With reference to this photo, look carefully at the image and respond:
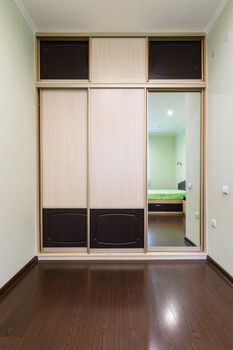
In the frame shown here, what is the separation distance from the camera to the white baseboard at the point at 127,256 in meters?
2.98

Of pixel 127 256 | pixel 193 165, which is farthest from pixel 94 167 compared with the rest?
pixel 193 165

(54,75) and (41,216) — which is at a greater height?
(54,75)

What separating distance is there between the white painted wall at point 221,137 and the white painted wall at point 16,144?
2.32m

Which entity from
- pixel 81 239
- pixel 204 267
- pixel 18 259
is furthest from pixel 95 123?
pixel 204 267

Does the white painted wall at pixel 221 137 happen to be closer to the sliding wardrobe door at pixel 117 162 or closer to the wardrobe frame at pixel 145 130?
the wardrobe frame at pixel 145 130

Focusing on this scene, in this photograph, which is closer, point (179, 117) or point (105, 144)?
point (105, 144)

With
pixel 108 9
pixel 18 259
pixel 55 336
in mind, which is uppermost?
pixel 108 9

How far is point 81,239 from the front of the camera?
3.01 metres

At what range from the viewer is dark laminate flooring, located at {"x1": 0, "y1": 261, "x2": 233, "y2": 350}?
1572mm

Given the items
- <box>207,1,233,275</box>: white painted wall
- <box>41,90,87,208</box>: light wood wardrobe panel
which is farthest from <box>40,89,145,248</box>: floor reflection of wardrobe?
<box>207,1,233,275</box>: white painted wall

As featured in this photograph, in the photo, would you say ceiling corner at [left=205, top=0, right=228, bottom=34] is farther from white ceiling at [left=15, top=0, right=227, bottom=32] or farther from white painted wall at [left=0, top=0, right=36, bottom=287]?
white painted wall at [left=0, top=0, right=36, bottom=287]

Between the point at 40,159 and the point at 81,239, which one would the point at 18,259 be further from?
the point at 40,159

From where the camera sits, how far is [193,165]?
3.16 metres

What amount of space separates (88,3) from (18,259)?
2964 mm
